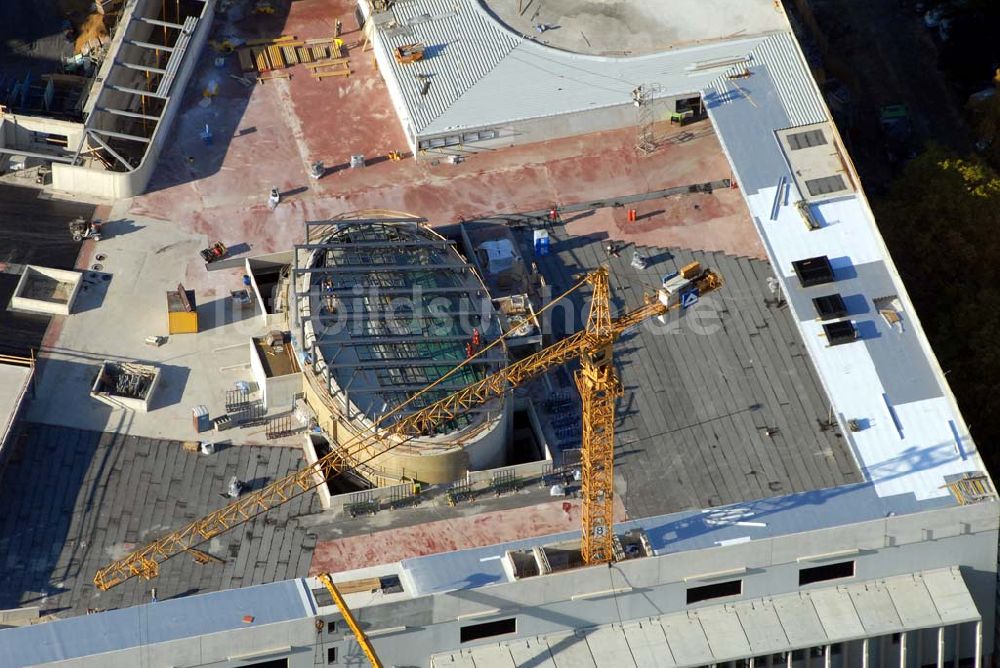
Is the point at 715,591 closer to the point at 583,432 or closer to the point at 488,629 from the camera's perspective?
the point at 583,432

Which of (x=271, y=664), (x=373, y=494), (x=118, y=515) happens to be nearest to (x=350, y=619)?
(x=271, y=664)

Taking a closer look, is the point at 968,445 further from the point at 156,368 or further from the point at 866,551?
the point at 156,368

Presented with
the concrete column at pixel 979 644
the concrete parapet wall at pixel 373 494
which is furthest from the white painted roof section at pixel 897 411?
the concrete parapet wall at pixel 373 494

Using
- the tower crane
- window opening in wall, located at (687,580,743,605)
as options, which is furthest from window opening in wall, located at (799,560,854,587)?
the tower crane

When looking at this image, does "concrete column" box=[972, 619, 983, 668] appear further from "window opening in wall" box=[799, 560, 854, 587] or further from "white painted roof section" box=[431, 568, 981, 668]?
"window opening in wall" box=[799, 560, 854, 587]

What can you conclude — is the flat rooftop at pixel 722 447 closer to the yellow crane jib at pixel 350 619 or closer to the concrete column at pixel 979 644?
the concrete column at pixel 979 644

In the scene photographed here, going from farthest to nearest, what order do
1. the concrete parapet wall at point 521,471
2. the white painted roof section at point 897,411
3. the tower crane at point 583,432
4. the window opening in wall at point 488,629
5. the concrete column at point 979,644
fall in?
1. the white painted roof section at point 897,411
2. the concrete parapet wall at point 521,471
3. the concrete column at point 979,644
4. the window opening in wall at point 488,629
5. the tower crane at point 583,432

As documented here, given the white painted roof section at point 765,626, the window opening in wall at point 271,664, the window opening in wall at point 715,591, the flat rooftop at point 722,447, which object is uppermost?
the flat rooftop at point 722,447
